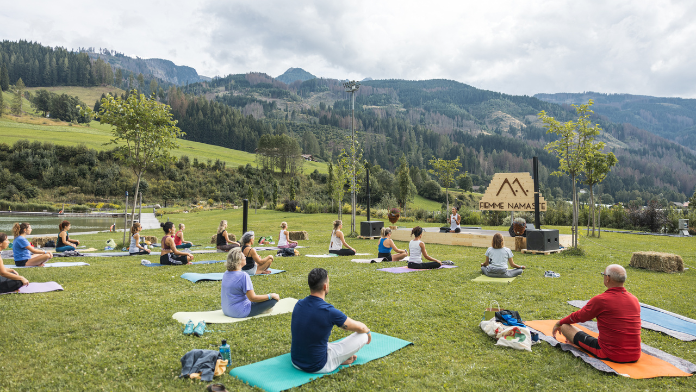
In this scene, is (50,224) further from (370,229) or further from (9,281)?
(9,281)

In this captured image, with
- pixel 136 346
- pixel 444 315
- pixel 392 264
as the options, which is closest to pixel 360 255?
pixel 392 264

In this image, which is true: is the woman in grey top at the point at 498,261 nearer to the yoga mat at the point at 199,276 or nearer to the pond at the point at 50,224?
the yoga mat at the point at 199,276

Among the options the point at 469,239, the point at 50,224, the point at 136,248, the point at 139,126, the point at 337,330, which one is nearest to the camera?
the point at 337,330

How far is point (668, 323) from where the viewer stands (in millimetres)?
5805

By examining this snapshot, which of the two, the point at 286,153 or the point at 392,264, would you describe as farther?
the point at 286,153

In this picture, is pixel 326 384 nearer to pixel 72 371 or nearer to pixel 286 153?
pixel 72 371

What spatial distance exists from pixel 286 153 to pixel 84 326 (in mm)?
75733

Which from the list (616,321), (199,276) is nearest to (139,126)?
(199,276)

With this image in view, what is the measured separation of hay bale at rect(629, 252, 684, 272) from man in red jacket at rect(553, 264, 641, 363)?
8.03 metres

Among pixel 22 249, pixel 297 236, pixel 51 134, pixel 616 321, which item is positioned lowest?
pixel 297 236

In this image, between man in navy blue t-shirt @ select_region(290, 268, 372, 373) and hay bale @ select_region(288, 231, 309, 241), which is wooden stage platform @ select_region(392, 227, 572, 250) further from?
man in navy blue t-shirt @ select_region(290, 268, 372, 373)

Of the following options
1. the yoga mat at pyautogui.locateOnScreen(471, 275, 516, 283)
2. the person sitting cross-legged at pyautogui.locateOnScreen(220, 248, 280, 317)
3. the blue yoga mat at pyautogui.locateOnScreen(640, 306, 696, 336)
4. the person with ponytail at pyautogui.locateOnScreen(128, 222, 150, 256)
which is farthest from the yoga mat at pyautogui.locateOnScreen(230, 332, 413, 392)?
the person with ponytail at pyautogui.locateOnScreen(128, 222, 150, 256)

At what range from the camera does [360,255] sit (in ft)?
45.8

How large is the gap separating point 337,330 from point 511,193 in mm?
16596
